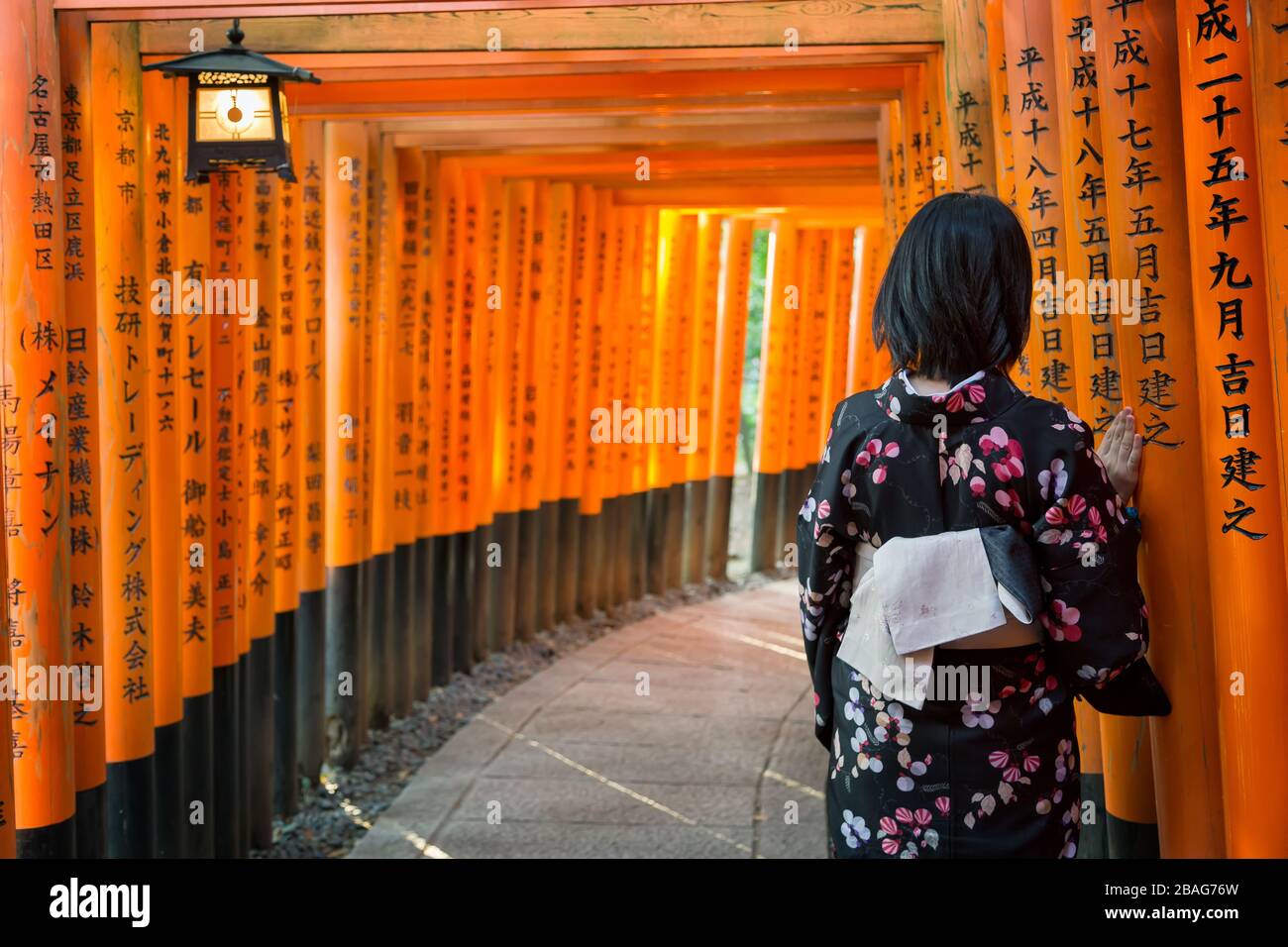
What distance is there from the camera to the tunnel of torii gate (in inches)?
96.3

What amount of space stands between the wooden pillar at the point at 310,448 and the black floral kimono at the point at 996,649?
4.59m

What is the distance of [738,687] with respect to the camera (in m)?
9.19

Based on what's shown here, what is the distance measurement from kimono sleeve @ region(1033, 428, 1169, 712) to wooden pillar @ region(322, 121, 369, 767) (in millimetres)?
5488

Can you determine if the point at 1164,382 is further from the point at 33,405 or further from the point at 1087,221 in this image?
the point at 33,405

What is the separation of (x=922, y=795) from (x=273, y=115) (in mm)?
3063

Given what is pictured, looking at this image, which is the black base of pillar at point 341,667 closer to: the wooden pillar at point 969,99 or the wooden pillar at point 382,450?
the wooden pillar at point 382,450

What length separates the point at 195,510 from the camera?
5055 mm

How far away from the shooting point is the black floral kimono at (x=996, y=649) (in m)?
2.17

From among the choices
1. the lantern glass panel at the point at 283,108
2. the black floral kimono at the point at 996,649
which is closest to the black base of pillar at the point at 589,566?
the lantern glass panel at the point at 283,108

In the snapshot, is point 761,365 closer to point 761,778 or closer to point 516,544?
point 516,544

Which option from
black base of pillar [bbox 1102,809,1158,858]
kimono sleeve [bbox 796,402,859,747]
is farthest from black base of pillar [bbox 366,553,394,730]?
kimono sleeve [bbox 796,402,859,747]

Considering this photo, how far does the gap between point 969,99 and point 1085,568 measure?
2.43 metres

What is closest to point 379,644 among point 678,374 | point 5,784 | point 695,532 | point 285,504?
point 285,504

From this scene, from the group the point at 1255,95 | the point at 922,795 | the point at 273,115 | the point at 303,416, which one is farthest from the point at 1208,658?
the point at 303,416
